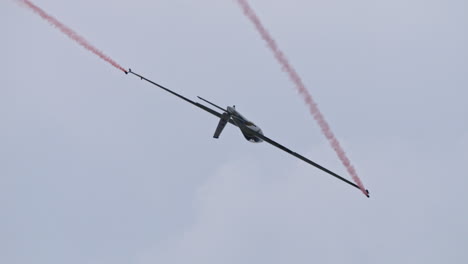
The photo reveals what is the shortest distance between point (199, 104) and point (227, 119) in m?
3.83

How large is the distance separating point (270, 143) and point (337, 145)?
1401 cm

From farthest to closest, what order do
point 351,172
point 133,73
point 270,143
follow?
point 270,143 < point 133,73 < point 351,172

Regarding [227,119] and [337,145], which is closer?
[337,145]

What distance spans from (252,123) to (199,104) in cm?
675

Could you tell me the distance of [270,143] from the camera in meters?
87.4

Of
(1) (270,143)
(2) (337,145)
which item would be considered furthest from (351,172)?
(1) (270,143)

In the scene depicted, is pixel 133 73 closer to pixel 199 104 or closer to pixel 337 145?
pixel 199 104

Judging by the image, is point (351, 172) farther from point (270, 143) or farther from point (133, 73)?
point (133, 73)

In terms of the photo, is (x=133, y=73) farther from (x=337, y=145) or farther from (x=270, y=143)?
(x=337, y=145)

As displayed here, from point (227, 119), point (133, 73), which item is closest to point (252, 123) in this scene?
Answer: point (227, 119)

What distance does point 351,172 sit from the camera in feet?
243

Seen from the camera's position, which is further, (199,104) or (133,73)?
(199,104)

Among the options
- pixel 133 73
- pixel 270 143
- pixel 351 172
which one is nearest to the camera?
pixel 351 172

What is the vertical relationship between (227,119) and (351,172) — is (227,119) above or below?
above
